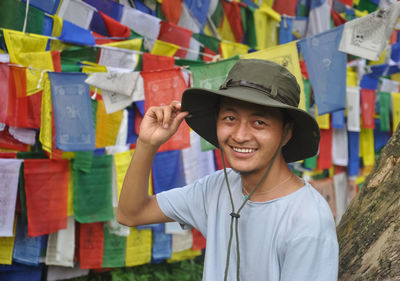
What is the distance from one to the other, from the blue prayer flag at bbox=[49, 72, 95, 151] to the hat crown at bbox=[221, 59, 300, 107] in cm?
212

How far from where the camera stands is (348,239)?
68.7 inches

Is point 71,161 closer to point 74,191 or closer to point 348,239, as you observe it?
point 74,191

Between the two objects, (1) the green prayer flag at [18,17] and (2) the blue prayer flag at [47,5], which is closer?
(1) the green prayer flag at [18,17]

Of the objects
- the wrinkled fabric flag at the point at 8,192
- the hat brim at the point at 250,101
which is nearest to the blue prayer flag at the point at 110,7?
the wrinkled fabric flag at the point at 8,192

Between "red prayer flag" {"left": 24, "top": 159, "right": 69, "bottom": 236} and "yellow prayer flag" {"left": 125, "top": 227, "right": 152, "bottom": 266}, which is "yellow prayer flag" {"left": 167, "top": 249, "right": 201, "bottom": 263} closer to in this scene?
"yellow prayer flag" {"left": 125, "top": 227, "right": 152, "bottom": 266}

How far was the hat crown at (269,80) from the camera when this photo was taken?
1.38m

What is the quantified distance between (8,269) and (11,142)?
4.15 feet

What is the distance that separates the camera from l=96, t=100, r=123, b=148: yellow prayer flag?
390cm

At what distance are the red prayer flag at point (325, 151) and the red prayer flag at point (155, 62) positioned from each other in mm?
3074

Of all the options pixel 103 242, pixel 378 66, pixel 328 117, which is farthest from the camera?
pixel 378 66

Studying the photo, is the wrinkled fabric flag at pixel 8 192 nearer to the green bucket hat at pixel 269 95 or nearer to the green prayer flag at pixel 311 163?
the green bucket hat at pixel 269 95

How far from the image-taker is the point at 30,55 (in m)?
3.33

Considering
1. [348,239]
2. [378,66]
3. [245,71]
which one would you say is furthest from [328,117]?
[245,71]

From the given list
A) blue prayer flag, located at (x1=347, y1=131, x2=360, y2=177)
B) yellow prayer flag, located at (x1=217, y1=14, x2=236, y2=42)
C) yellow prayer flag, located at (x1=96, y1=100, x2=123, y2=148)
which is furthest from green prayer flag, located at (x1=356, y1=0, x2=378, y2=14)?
yellow prayer flag, located at (x1=96, y1=100, x2=123, y2=148)
